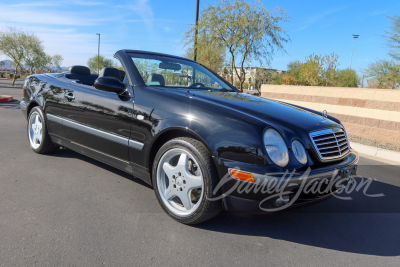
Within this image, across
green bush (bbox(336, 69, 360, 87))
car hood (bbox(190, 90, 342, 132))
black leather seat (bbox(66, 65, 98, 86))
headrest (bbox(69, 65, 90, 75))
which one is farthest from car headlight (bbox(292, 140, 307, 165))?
green bush (bbox(336, 69, 360, 87))

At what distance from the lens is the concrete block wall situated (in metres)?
8.17

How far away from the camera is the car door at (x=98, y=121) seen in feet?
10.4

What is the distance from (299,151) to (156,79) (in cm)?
174

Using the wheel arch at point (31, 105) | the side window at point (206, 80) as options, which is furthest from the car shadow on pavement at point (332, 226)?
the wheel arch at point (31, 105)

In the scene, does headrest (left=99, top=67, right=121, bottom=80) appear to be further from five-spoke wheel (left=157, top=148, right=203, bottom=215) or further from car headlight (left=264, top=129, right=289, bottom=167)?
car headlight (left=264, top=129, right=289, bottom=167)

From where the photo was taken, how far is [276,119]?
2668 mm

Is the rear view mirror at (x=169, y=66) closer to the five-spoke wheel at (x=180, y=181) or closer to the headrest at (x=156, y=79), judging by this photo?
the headrest at (x=156, y=79)

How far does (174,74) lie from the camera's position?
378 centimetres

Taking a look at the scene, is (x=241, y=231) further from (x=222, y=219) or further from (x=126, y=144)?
(x=126, y=144)

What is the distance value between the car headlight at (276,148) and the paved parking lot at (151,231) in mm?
676

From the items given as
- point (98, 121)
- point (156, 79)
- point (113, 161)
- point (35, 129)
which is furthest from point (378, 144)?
point (35, 129)

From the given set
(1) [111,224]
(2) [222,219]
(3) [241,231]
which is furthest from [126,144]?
(3) [241,231]

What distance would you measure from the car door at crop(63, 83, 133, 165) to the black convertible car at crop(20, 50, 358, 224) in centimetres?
1

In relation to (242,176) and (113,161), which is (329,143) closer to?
A: (242,176)
